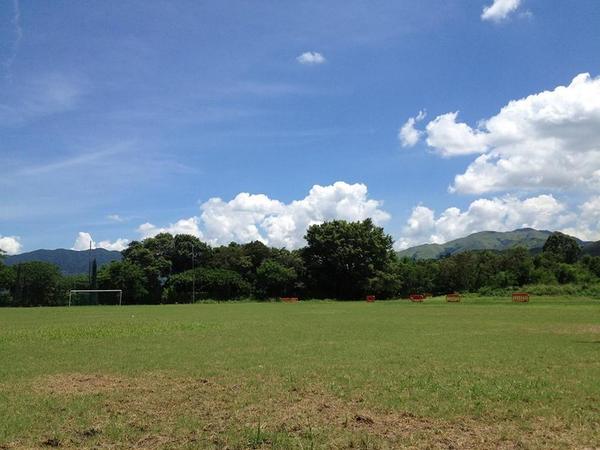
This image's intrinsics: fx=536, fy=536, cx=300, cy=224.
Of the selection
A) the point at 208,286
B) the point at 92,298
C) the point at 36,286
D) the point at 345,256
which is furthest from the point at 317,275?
the point at 36,286

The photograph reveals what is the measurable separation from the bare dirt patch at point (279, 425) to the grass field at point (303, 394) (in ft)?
0.09

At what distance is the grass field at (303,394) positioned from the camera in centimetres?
767

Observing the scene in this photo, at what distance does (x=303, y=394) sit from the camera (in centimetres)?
1047

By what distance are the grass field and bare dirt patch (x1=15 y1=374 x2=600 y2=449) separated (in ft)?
0.09

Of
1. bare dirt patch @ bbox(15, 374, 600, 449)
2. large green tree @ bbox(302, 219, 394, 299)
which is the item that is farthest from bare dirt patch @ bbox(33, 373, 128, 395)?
large green tree @ bbox(302, 219, 394, 299)

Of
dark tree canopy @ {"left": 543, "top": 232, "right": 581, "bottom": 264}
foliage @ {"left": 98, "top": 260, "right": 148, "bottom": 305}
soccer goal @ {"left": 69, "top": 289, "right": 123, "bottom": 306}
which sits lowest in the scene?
soccer goal @ {"left": 69, "top": 289, "right": 123, "bottom": 306}

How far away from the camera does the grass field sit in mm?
7672

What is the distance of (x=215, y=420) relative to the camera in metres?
8.59

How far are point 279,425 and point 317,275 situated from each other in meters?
76.2

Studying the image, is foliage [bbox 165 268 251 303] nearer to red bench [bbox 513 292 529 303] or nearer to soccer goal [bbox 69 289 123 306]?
soccer goal [bbox 69 289 123 306]

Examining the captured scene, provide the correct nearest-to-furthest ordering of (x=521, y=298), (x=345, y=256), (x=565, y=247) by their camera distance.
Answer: (x=521, y=298) < (x=345, y=256) < (x=565, y=247)

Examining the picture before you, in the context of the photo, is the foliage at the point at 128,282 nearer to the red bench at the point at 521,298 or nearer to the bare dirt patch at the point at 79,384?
the red bench at the point at 521,298

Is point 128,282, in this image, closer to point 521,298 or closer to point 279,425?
point 521,298

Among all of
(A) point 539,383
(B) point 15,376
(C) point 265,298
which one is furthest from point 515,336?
(C) point 265,298
